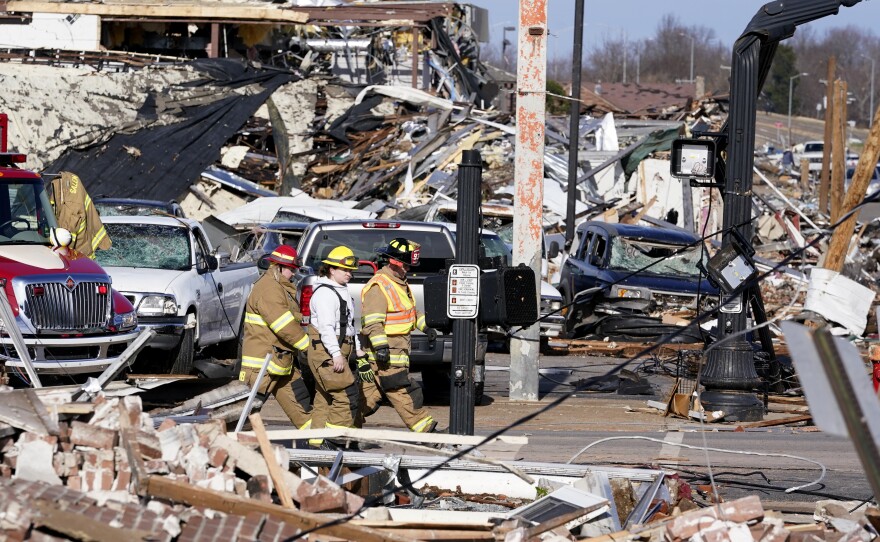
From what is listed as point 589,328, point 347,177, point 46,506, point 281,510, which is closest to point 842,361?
point 281,510

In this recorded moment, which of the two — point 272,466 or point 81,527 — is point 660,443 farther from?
point 81,527

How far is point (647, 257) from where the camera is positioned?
20719 mm

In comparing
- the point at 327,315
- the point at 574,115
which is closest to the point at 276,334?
the point at 327,315

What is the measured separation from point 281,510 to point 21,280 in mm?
6091

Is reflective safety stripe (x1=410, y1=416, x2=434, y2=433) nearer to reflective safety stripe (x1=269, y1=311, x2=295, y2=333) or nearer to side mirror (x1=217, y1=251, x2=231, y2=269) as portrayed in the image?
reflective safety stripe (x1=269, y1=311, x2=295, y2=333)

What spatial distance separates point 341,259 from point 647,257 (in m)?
11.2

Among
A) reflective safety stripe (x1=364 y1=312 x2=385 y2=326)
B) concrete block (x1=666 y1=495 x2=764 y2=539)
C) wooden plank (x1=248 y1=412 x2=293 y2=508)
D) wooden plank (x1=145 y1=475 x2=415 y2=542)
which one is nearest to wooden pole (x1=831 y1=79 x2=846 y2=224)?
reflective safety stripe (x1=364 y1=312 x2=385 y2=326)

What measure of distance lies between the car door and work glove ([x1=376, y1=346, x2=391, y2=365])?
4717mm

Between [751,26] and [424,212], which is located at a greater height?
[751,26]

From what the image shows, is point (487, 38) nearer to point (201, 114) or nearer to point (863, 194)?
point (201, 114)

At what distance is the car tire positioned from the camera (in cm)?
1390

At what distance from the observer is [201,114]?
1257 inches

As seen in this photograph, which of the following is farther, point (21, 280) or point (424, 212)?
point (424, 212)

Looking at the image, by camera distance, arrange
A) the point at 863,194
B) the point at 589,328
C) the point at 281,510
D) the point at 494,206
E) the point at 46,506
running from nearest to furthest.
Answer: the point at 46,506 → the point at 281,510 → the point at 863,194 → the point at 589,328 → the point at 494,206
